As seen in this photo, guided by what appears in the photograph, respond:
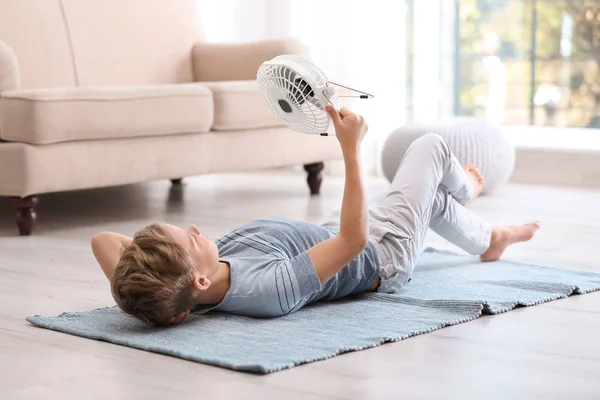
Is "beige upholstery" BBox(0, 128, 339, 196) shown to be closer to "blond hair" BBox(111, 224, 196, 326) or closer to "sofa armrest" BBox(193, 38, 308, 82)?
"sofa armrest" BBox(193, 38, 308, 82)

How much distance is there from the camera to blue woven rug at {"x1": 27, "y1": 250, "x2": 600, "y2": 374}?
1.86m

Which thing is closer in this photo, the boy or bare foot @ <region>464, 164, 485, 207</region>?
the boy

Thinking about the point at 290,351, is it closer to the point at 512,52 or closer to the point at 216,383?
the point at 216,383

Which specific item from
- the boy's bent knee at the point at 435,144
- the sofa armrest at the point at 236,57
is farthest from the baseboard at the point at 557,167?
the boy's bent knee at the point at 435,144

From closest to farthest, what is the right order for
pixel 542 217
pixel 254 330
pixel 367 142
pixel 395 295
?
pixel 254 330
pixel 395 295
pixel 542 217
pixel 367 142

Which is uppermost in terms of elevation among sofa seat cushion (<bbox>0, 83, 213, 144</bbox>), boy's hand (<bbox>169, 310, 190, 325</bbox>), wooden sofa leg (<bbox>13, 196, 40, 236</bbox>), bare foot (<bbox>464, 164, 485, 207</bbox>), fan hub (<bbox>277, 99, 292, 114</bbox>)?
fan hub (<bbox>277, 99, 292, 114</bbox>)

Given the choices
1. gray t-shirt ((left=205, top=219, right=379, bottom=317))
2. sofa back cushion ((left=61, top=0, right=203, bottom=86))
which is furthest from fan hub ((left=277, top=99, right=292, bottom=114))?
sofa back cushion ((left=61, top=0, right=203, bottom=86))

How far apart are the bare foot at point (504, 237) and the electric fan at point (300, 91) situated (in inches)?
33.5

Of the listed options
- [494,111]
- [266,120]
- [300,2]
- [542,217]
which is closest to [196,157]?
[266,120]

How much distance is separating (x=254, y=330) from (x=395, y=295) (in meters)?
0.42

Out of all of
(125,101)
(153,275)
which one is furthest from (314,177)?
(153,275)

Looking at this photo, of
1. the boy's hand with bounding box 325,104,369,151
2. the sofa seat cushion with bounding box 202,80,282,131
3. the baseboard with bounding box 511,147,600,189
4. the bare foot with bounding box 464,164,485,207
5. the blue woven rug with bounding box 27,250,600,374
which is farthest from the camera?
the baseboard with bounding box 511,147,600,189

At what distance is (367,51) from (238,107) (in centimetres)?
118

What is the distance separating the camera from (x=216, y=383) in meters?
1.69
